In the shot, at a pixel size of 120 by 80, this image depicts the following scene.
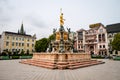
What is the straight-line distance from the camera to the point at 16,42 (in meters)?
62.5

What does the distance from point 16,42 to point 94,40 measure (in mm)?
42535

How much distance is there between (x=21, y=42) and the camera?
64500mm

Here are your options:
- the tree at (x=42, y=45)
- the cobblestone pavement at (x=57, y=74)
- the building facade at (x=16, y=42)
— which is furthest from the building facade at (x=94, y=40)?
the cobblestone pavement at (x=57, y=74)

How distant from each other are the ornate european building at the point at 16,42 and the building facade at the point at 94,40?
2883 centimetres

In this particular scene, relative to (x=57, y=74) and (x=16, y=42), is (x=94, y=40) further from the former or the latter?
(x=57, y=74)

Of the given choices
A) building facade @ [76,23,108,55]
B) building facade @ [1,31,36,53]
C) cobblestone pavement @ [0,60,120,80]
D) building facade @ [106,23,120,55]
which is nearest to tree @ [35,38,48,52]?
building facade @ [1,31,36,53]

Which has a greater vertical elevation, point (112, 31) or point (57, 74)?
point (112, 31)

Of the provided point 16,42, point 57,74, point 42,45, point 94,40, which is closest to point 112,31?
point 94,40

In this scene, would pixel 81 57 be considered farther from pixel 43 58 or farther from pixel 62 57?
pixel 43 58

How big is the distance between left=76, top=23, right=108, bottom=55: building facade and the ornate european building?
94.6 feet

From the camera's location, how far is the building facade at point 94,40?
59369mm

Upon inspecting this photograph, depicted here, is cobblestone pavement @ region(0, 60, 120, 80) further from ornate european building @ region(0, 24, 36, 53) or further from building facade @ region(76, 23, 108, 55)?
ornate european building @ region(0, 24, 36, 53)

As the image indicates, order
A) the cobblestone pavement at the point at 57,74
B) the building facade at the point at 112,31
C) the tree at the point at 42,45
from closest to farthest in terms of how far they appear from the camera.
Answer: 1. the cobblestone pavement at the point at 57,74
2. the building facade at the point at 112,31
3. the tree at the point at 42,45

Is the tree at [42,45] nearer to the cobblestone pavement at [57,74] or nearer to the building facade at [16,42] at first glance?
the building facade at [16,42]
